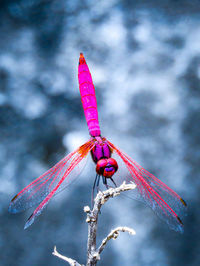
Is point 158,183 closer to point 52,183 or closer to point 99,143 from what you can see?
point 99,143

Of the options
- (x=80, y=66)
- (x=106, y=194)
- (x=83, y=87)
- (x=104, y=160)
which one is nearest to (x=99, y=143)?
(x=104, y=160)

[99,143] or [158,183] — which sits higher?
[99,143]

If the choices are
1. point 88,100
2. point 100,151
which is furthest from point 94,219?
point 88,100

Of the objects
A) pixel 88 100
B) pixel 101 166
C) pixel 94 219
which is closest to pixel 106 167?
pixel 101 166

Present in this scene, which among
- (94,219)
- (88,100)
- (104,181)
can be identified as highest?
(88,100)

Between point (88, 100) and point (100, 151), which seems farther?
point (88, 100)

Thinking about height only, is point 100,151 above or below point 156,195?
above

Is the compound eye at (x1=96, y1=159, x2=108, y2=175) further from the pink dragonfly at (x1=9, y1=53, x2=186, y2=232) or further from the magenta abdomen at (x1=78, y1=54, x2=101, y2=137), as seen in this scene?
the magenta abdomen at (x1=78, y1=54, x2=101, y2=137)

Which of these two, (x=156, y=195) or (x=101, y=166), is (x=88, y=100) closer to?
(x=101, y=166)
